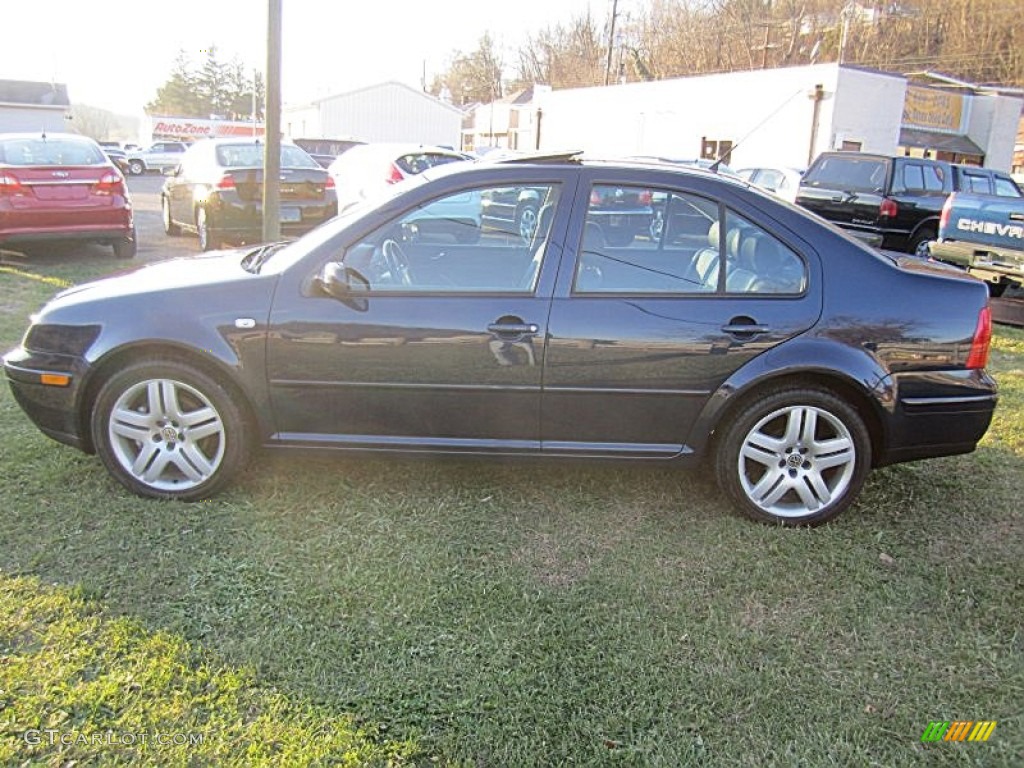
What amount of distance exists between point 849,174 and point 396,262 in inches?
427

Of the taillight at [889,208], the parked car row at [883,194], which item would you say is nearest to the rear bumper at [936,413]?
the parked car row at [883,194]

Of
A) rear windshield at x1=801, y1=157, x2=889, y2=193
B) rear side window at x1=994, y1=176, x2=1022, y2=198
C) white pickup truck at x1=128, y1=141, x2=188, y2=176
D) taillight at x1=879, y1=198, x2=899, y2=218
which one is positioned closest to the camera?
taillight at x1=879, y1=198, x2=899, y2=218

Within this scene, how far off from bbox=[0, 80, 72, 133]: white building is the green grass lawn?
45055 millimetres

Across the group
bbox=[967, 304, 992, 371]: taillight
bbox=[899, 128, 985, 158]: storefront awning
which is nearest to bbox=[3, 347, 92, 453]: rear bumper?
bbox=[967, 304, 992, 371]: taillight

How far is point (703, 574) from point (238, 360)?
2150mm

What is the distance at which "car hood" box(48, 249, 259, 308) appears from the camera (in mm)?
3436

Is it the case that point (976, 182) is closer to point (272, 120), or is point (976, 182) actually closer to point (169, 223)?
point (272, 120)

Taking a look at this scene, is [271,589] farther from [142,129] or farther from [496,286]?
[142,129]

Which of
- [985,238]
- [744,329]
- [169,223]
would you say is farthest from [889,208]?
[169,223]

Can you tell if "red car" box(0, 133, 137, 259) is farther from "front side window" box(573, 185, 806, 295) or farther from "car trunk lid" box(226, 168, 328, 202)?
"front side window" box(573, 185, 806, 295)

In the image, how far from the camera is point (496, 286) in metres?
3.34

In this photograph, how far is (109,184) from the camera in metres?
9.02

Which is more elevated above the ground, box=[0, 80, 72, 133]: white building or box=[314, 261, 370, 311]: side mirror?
box=[0, 80, 72, 133]: white building

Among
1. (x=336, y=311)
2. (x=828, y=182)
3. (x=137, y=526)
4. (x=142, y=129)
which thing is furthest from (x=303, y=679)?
(x=142, y=129)
